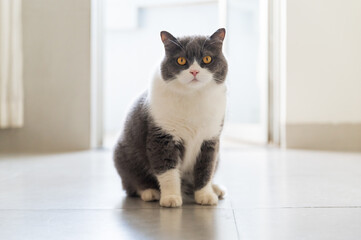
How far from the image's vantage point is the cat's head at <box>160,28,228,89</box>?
50.5 inches

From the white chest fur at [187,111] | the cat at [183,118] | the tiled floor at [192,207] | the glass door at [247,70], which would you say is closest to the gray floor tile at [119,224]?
the tiled floor at [192,207]

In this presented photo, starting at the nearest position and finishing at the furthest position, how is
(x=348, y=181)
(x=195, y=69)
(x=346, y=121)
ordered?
1. (x=195, y=69)
2. (x=348, y=181)
3. (x=346, y=121)

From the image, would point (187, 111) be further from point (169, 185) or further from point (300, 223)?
point (300, 223)

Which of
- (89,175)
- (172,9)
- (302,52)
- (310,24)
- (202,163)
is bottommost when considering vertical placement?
(89,175)

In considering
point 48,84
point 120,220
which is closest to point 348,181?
point 120,220

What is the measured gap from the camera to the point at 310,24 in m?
2.87

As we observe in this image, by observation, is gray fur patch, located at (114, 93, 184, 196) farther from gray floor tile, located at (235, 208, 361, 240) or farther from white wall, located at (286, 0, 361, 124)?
white wall, located at (286, 0, 361, 124)

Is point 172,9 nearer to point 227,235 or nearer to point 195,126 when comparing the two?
point 195,126

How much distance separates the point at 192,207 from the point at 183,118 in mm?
285

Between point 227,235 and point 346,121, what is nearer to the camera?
point 227,235

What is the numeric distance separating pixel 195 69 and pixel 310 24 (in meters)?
1.89

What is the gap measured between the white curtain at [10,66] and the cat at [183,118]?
175 centimetres

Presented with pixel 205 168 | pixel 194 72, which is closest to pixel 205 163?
pixel 205 168

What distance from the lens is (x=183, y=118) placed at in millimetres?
1317
